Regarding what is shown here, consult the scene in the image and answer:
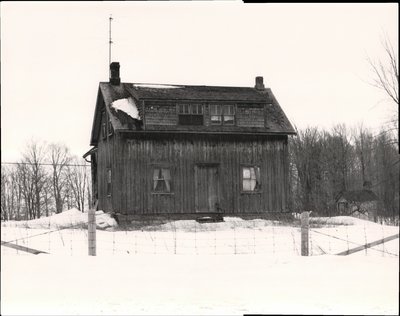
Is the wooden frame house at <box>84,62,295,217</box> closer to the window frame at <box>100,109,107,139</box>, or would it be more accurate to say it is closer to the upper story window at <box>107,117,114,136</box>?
the upper story window at <box>107,117,114,136</box>

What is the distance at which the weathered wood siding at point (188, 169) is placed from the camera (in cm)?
2383

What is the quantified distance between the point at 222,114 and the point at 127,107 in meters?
4.33

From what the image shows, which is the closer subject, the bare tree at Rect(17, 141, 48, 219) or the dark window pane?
the bare tree at Rect(17, 141, 48, 219)

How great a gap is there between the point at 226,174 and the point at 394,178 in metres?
11.8

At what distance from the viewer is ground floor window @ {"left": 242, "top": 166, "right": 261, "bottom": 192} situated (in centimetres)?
2503

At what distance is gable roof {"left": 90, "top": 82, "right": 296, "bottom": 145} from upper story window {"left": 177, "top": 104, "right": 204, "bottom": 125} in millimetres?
549

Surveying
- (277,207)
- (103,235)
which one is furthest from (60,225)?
(277,207)

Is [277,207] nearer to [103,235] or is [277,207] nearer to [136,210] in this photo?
[136,210]

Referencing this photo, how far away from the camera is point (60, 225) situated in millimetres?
19719

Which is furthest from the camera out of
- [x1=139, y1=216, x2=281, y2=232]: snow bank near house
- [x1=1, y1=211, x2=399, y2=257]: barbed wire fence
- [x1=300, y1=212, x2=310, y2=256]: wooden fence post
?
[x1=139, y1=216, x2=281, y2=232]: snow bank near house

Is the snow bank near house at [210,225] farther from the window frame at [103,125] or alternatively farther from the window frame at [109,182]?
the window frame at [103,125]

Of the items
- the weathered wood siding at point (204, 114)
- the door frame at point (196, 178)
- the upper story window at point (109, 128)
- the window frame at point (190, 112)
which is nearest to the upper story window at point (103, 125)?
the upper story window at point (109, 128)

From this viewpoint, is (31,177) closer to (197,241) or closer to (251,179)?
(197,241)

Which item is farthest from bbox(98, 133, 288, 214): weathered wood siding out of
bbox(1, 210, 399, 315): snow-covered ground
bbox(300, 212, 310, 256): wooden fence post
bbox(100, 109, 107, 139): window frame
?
bbox(300, 212, 310, 256): wooden fence post
